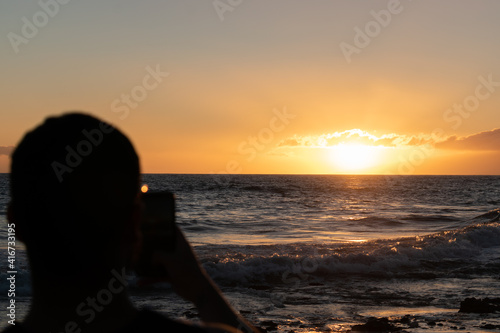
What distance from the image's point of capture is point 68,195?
1091 mm

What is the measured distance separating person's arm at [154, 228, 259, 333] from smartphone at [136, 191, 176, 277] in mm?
29

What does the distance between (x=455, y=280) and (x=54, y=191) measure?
427 inches

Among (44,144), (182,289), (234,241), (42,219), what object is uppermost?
(44,144)

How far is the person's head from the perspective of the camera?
1098mm

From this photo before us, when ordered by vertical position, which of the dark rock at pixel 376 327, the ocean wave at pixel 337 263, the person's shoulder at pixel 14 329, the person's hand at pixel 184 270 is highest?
the person's hand at pixel 184 270

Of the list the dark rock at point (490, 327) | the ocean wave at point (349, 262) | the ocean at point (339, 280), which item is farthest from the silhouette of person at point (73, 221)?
the ocean wave at point (349, 262)

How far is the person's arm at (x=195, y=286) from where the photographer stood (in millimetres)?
1280

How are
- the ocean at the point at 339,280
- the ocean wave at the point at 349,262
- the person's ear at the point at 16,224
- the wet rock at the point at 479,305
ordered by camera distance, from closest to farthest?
1. the person's ear at the point at 16,224
2. the ocean at the point at 339,280
3. the wet rock at the point at 479,305
4. the ocean wave at the point at 349,262

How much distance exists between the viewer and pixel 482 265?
12445 millimetres

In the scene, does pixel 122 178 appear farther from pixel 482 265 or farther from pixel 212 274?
pixel 482 265

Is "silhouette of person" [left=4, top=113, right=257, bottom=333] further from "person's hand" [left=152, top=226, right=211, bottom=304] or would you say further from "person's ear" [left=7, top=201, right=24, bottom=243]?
"person's hand" [left=152, top=226, right=211, bottom=304]

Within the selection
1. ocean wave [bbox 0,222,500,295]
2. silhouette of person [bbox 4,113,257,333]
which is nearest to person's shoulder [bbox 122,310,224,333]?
silhouette of person [bbox 4,113,257,333]

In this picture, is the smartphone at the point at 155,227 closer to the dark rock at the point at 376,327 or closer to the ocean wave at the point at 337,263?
the dark rock at the point at 376,327

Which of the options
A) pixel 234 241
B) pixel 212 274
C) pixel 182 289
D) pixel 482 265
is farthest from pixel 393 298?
pixel 234 241
